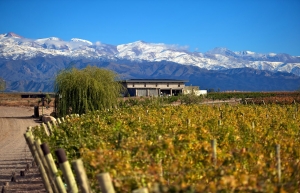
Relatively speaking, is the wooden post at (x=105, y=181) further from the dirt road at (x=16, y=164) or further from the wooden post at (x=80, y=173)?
the dirt road at (x=16, y=164)

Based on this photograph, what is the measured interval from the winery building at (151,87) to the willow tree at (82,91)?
50214 mm

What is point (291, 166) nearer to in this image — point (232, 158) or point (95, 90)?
point (232, 158)

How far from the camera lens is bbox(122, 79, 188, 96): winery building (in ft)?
283

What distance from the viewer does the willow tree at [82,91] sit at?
1236 inches

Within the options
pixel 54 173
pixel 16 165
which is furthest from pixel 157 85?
pixel 54 173

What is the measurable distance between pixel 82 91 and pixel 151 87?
57.5 meters

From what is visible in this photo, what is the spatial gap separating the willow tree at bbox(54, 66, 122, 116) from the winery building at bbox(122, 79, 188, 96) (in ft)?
165

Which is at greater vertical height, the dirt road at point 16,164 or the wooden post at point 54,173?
the wooden post at point 54,173

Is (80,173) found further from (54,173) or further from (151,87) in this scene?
(151,87)

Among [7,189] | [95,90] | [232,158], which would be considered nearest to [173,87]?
[95,90]

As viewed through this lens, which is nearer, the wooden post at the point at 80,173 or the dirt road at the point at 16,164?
the wooden post at the point at 80,173

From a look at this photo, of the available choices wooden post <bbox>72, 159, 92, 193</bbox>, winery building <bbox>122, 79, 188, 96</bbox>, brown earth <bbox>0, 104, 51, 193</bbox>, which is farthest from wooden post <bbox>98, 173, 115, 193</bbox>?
winery building <bbox>122, 79, 188, 96</bbox>

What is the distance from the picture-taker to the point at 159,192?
13.2ft

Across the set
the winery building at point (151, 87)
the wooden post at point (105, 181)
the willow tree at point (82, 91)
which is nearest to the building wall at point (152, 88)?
the winery building at point (151, 87)
